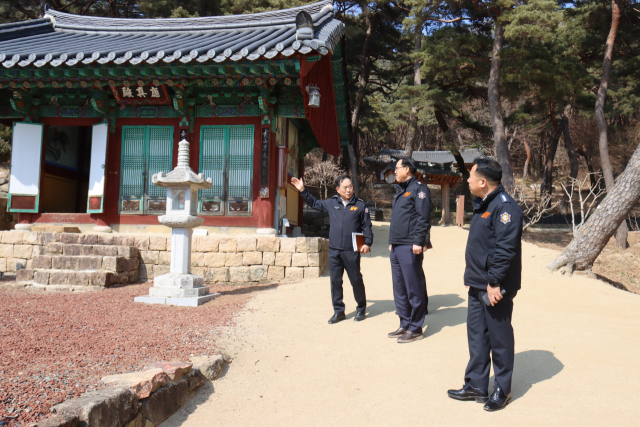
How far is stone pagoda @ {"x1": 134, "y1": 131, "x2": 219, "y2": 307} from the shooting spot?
5746mm

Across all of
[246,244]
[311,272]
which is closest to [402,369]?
[311,272]

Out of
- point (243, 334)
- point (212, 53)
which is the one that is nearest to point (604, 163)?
point (212, 53)

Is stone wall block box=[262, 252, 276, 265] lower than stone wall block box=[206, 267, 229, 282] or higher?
higher

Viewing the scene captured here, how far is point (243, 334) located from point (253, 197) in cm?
437

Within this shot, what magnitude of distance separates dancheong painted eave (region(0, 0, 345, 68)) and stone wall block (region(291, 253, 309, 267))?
3377 millimetres

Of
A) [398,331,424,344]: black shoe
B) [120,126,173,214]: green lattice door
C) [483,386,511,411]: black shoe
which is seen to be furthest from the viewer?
[120,126,173,214]: green lattice door

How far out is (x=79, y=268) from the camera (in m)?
7.04

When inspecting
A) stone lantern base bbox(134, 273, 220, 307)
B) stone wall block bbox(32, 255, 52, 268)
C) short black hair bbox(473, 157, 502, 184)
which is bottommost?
stone lantern base bbox(134, 273, 220, 307)

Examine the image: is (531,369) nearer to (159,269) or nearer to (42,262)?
(159,269)

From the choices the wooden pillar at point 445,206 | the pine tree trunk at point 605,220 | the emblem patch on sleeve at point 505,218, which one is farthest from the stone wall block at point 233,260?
the wooden pillar at point 445,206

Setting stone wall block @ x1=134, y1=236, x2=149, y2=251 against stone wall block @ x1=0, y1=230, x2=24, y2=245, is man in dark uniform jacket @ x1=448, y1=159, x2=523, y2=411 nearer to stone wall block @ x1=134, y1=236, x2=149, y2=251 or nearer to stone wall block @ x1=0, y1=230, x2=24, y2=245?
stone wall block @ x1=134, y1=236, x2=149, y2=251

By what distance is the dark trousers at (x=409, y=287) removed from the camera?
4.36 meters

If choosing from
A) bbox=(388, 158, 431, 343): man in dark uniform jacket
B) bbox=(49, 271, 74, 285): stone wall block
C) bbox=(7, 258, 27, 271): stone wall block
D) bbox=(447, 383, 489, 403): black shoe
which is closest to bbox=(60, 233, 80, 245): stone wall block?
bbox=(7, 258, 27, 271): stone wall block

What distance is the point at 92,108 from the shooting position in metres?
9.01
